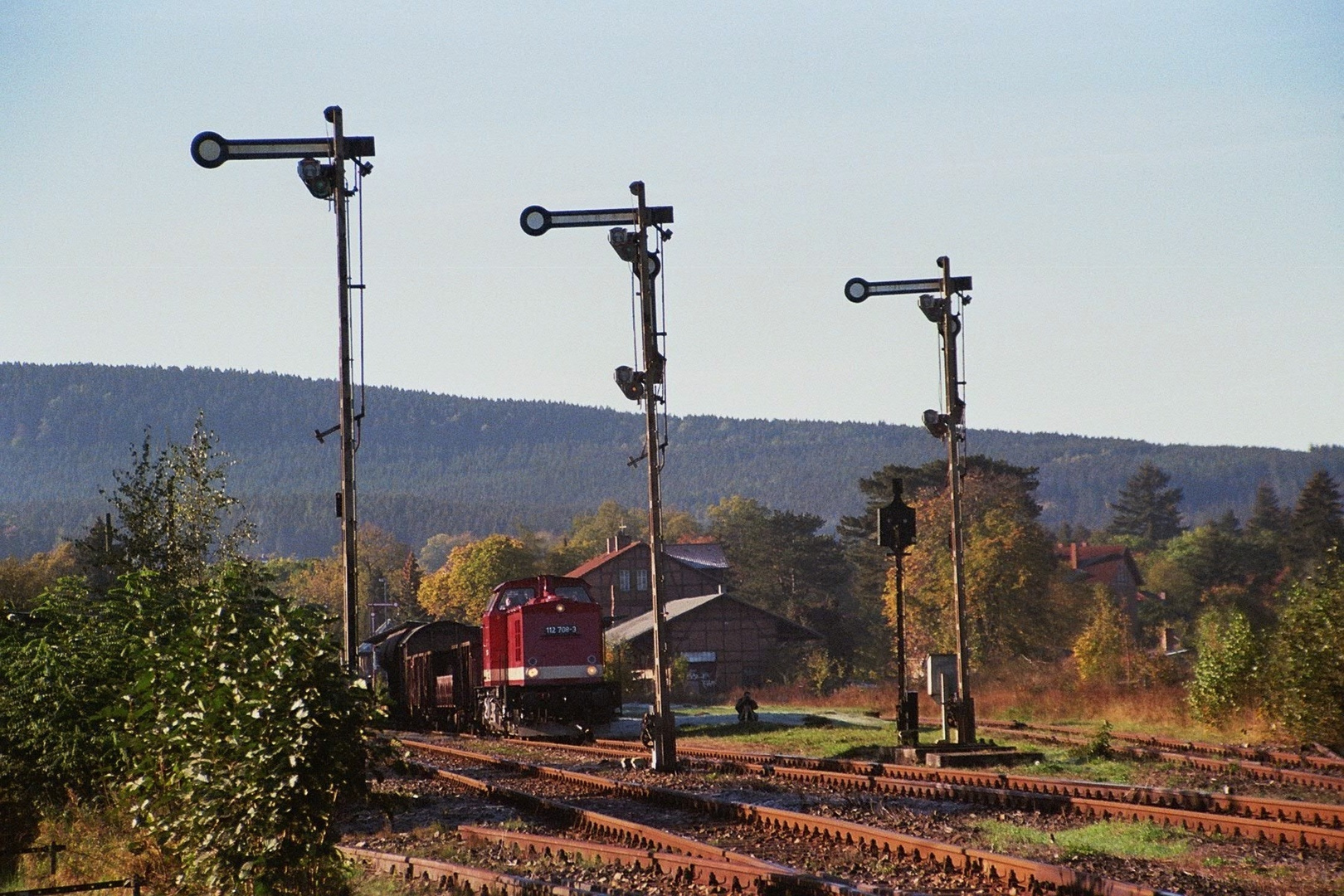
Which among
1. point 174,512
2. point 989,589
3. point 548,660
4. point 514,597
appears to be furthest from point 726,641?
point 174,512

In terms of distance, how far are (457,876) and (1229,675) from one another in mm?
21100

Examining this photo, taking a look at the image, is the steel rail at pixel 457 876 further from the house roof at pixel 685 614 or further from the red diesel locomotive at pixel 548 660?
the house roof at pixel 685 614

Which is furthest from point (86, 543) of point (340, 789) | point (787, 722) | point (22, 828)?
point (340, 789)

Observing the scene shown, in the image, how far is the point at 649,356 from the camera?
2505cm

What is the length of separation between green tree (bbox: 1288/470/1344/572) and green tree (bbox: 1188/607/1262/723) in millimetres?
83641

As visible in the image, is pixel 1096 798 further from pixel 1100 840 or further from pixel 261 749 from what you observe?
pixel 261 749

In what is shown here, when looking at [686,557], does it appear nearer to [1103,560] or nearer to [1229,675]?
[1103,560]

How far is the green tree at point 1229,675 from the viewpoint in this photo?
29.9 metres

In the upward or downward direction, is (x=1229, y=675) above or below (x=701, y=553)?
below

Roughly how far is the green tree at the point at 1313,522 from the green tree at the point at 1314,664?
3478 inches

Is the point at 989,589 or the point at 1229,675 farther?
the point at 989,589

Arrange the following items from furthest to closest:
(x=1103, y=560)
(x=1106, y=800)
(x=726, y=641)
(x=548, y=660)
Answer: (x=1103, y=560)
(x=726, y=641)
(x=548, y=660)
(x=1106, y=800)

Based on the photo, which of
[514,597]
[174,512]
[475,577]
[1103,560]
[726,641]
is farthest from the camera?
[1103,560]

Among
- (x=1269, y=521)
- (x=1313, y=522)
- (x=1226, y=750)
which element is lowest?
(x=1226, y=750)
